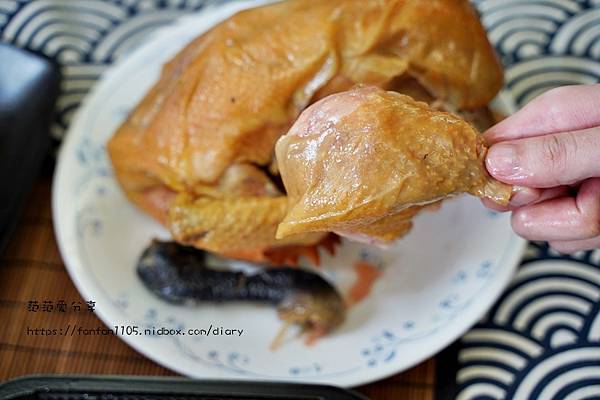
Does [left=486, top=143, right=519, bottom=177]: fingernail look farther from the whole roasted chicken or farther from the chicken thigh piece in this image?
the whole roasted chicken

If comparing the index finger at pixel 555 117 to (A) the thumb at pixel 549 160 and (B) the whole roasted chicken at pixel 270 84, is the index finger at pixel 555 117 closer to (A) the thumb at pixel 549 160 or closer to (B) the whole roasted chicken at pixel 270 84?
(A) the thumb at pixel 549 160

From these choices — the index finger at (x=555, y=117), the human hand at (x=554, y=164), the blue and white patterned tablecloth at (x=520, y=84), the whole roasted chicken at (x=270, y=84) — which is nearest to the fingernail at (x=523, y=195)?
the human hand at (x=554, y=164)

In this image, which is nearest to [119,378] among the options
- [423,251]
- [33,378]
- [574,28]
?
[33,378]

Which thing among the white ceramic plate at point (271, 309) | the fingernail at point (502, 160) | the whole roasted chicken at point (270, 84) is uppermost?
the fingernail at point (502, 160)

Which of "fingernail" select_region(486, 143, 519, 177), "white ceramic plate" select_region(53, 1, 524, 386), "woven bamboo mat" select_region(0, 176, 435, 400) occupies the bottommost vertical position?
"woven bamboo mat" select_region(0, 176, 435, 400)

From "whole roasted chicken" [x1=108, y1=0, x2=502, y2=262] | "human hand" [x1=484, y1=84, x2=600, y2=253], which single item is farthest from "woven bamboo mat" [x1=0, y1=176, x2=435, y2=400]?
"human hand" [x1=484, y1=84, x2=600, y2=253]

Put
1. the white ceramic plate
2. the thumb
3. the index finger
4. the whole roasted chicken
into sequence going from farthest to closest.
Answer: the white ceramic plate
the whole roasted chicken
the index finger
the thumb

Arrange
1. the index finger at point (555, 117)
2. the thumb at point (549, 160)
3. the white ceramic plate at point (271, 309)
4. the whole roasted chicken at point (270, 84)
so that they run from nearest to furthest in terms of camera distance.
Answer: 1. the thumb at point (549, 160)
2. the index finger at point (555, 117)
3. the whole roasted chicken at point (270, 84)
4. the white ceramic plate at point (271, 309)

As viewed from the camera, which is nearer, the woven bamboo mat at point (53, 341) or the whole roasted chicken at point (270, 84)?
the whole roasted chicken at point (270, 84)
